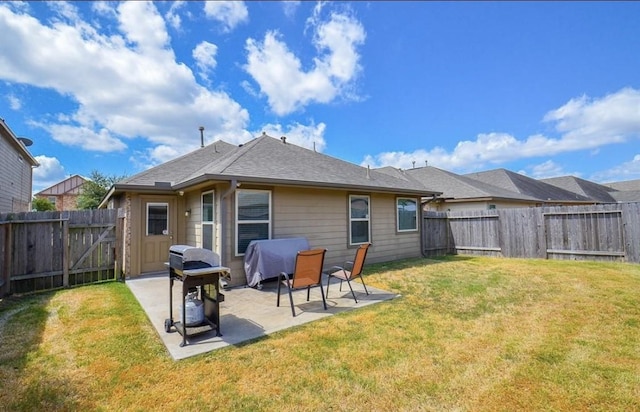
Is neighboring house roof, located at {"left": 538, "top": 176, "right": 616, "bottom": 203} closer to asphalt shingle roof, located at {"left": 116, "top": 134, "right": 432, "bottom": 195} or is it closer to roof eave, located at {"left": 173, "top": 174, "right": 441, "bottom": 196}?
asphalt shingle roof, located at {"left": 116, "top": 134, "right": 432, "bottom": 195}

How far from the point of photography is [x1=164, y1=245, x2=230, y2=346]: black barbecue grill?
11.7ft

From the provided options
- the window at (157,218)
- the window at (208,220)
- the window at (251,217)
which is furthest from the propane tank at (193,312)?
the window at (157,218)

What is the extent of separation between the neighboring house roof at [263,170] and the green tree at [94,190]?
17668 mm

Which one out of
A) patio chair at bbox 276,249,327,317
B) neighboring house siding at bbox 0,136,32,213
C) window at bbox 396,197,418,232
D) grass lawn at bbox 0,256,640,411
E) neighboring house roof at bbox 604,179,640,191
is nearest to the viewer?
grass lawn at bbox 0,256,640,411

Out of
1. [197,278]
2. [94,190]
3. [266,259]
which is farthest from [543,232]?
[94,190]

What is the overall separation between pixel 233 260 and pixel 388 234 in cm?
538

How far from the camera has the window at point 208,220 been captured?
22.0 feet

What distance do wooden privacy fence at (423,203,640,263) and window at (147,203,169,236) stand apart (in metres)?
9.21

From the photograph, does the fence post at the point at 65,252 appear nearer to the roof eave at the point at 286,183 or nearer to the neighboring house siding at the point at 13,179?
the roof eave at the point at 286,183

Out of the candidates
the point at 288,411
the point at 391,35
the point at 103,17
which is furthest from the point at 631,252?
the point at 103,17

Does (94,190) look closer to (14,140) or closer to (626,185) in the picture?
(14,140)

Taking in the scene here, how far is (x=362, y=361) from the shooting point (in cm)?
309

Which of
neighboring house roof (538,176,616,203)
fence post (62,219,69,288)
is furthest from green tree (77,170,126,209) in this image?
neighboring house roof (538,176,616,203)

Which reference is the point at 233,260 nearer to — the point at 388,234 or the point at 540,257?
the point at 388,234
